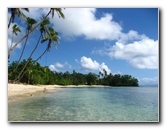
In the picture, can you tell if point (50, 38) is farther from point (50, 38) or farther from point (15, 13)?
point (15, 13)

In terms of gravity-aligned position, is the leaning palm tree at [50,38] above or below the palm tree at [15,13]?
below

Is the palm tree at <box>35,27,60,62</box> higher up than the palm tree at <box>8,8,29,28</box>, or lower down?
lower down

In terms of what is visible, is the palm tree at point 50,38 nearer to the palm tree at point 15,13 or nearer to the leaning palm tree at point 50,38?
the leaning palm tree at point 50,38

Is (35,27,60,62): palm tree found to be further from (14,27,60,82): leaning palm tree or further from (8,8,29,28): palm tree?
(8,8,29,28): palm tree

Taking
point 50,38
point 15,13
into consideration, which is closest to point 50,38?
point 50,38

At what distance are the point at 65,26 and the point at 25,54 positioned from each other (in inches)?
28.3

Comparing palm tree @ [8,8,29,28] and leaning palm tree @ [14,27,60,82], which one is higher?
palm tree @ [8,8,29,28]

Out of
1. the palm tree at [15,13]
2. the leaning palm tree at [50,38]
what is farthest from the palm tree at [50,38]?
the palm tree at [15,13]

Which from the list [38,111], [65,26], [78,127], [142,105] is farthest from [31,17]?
[142,105]

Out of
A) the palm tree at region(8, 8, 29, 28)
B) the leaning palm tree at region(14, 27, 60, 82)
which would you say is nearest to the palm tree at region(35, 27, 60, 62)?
the leaning palm tree at region(14, 27, 60, 82)

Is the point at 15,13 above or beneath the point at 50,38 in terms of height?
above

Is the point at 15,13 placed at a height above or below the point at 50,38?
above
